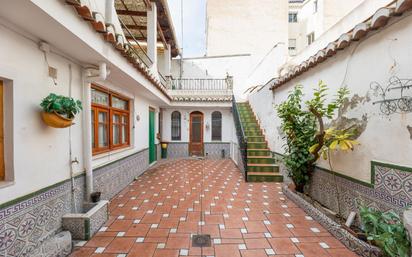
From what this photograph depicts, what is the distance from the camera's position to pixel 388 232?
2.06 meters

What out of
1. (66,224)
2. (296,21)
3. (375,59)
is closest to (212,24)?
(296,21)

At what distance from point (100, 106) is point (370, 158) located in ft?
16.2

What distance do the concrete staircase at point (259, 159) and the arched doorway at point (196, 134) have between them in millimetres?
3127

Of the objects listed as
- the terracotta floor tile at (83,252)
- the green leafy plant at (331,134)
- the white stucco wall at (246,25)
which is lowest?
the terracotta floor tile at (83,252)

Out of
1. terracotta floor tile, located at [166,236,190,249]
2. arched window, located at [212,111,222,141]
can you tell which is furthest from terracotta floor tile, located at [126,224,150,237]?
arched window, located at [212,111,222,141]

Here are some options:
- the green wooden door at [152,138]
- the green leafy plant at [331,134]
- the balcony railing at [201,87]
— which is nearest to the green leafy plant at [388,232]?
the green leafy plant at [331,134]

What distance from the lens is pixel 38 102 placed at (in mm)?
2545

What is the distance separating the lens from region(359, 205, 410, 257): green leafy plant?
1.93m

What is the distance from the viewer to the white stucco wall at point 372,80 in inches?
90.3

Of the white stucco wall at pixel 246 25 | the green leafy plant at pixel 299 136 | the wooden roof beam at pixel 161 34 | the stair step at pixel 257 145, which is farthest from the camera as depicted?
the white stucco wall at pixel 246 25

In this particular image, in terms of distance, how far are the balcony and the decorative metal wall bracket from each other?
25.7ft

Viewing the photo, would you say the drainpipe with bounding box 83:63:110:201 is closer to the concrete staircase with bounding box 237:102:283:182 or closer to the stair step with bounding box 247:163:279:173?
the concrete staircase with bounding box 237:102:283:182

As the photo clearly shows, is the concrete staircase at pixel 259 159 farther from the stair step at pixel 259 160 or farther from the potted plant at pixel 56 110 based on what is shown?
the potted plant at pixel 56 110

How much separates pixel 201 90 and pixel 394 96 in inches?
377
